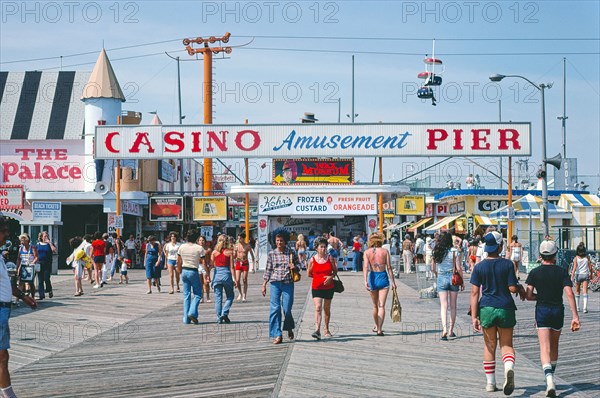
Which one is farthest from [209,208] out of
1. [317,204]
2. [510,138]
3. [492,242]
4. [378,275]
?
[492,242]

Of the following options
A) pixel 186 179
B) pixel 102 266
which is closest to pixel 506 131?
pixel 102 266

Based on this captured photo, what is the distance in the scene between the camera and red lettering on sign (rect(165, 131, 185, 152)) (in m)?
36.0

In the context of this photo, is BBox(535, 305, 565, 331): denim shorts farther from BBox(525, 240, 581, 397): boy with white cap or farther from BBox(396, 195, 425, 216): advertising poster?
BBox(396, 195, 425, 216): advertising poster

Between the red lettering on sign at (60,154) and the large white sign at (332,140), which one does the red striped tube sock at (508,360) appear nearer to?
the large white sign at (332,140)

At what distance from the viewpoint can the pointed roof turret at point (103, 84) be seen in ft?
149

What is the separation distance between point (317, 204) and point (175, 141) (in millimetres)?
6751

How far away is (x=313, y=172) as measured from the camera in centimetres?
4006

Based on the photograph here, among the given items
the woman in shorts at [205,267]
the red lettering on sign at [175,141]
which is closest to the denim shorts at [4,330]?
the woman in shorts at [205,267]

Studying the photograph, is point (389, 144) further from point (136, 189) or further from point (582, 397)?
point (582, 397)

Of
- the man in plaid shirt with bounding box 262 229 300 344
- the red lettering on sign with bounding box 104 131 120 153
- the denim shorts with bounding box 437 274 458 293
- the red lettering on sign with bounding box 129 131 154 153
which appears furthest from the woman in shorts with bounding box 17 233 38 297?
the red lettering on sign with bounding box 104 131 120 153

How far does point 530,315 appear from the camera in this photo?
17.8 metres

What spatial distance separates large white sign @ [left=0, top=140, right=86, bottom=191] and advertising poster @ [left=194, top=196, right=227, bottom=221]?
6803 mm

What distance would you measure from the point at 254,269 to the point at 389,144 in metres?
7.92

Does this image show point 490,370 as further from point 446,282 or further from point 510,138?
point 510,138
